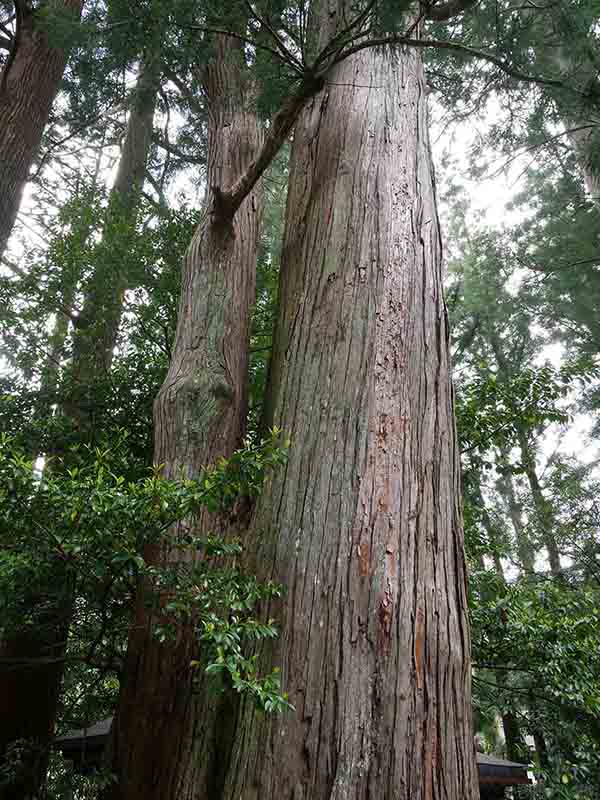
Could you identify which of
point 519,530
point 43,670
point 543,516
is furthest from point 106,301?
point 519,530

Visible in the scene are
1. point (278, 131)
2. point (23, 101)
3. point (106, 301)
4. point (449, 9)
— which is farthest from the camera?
point (106, 301)

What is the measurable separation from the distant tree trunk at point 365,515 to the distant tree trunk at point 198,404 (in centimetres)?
32

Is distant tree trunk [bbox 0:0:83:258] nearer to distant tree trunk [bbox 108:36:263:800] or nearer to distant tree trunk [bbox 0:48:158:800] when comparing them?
distant tree trunk [bbox 0:48:158:800]

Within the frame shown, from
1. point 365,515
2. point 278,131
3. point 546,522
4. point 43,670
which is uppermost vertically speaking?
point 546,522

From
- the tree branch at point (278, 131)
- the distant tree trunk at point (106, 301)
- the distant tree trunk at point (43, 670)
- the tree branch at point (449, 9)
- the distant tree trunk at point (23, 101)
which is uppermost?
the tree branch at point (449, 9)

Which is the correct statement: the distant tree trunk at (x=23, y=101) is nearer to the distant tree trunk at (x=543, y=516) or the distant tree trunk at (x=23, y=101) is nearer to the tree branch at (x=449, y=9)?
the tree branch at (x=449, y=9)

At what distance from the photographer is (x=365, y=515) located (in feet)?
6.03

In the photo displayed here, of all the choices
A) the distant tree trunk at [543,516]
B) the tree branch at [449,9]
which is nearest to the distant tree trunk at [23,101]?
the tree branch at [449,9]

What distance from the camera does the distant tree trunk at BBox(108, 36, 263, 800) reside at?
2.00 meters

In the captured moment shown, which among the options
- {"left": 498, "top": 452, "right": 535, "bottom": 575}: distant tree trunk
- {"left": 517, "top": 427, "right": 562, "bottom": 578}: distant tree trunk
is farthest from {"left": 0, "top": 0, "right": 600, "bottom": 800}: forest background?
{"left": 498, "top": 452, "right": 535, "bottom": 575}: distant tree trunk

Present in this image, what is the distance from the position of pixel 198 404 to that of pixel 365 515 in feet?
3.69

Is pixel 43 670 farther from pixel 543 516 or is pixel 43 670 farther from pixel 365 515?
pixel 543 516

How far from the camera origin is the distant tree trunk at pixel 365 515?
1.53 m

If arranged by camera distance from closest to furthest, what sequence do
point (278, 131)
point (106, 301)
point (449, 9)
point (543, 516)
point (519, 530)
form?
point (278, 131) → point (449, 9) → point (106, 301) → point (543, 516) → point (519, 530)
